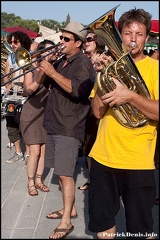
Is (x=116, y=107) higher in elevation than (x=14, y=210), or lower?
higher

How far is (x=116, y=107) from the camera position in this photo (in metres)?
2.11

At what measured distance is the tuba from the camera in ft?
6.49

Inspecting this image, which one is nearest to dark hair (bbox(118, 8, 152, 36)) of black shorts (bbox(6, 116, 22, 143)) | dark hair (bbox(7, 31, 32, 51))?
dark hair (bbox(7, 31, 32, 51))

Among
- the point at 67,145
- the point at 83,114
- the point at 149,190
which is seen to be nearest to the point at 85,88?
the point at 83,114

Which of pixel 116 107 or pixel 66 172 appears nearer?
pixel 116 107

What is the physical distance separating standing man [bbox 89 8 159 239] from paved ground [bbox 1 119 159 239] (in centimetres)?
25

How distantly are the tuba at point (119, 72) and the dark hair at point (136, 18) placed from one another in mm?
112

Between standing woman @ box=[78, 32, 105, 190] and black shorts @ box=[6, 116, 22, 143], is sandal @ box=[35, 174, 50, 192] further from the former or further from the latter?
black shorts @ box=[6, 116, 22, 143]

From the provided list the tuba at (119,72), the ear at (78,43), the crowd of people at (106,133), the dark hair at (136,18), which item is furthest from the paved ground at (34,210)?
the ear at (78,43)

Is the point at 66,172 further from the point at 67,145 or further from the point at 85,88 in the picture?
the point at 85,88

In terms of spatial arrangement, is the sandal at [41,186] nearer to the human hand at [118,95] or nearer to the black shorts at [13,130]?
the black shorts at [13,130]

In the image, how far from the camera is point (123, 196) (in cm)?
214

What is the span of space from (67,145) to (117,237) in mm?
863

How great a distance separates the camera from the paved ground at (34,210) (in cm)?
294
